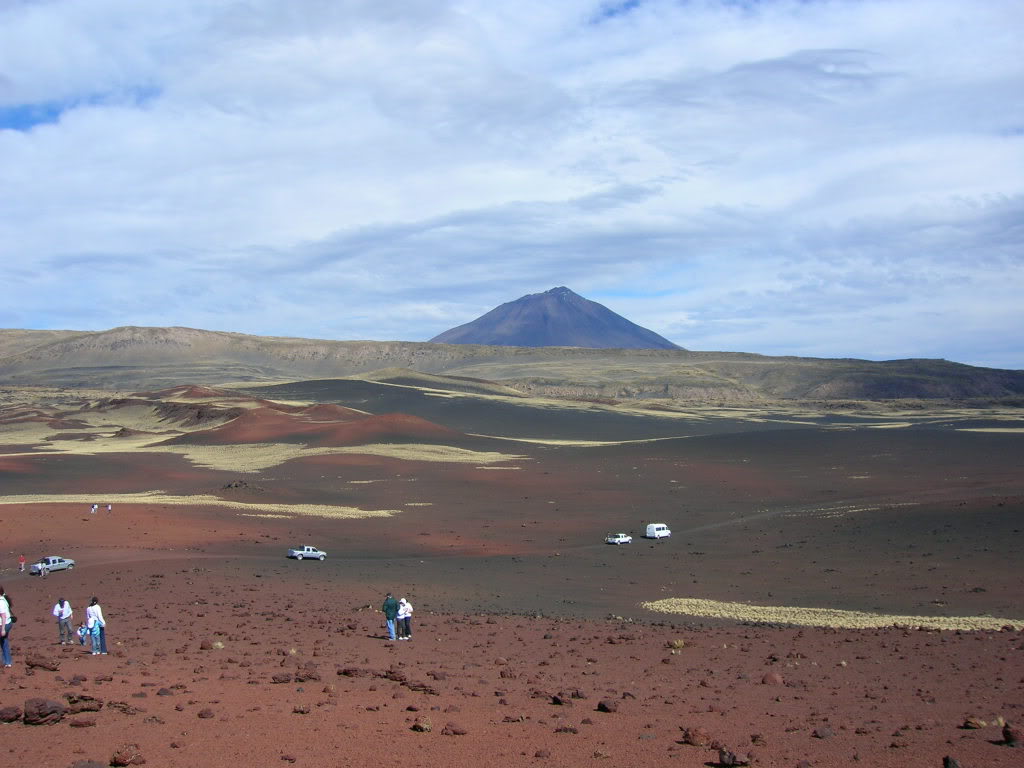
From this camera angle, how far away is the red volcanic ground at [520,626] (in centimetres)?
1041

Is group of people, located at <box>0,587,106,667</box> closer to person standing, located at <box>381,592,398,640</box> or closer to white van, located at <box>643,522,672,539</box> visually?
person standing, located at <box>381,592,398,640</box>

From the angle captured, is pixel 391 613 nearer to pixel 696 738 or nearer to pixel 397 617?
pixel 397 617

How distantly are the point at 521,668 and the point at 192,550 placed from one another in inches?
763

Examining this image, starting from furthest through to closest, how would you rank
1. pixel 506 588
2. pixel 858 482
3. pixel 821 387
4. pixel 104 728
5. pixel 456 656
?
1. pixel 821 387
2. pixel 858 482
3. pixel 506 588
4. pixel 456 656
5. pixel 104 728

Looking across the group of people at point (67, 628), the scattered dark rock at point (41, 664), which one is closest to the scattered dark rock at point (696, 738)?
the scattered dark rock at point (41, 664)

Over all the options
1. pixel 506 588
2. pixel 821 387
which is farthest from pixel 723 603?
pixel 821 387

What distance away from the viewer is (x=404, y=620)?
1794cm

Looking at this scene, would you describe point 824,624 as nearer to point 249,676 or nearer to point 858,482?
point 249,676

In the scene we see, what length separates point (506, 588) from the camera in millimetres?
26281

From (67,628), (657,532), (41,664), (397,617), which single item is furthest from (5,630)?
(657,532)

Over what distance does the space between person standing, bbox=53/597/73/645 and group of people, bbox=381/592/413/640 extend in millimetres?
5360

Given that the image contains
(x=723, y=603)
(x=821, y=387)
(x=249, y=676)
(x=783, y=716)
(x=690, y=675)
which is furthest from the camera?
(x=821, y=387)

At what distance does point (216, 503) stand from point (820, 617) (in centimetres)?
3091

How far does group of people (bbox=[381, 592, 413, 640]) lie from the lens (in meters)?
17.6
